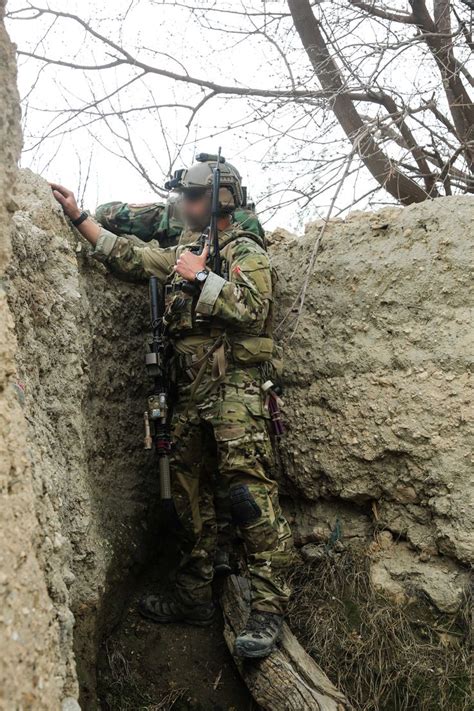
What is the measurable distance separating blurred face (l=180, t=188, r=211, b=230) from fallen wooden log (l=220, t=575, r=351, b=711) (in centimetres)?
216

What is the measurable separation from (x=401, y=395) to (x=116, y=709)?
6.90ft

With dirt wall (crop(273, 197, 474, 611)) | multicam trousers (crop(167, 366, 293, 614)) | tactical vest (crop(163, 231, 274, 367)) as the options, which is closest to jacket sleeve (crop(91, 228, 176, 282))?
tactical vest (crop(163, 231, 274, 367))

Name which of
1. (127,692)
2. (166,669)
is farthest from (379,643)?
(127,692)

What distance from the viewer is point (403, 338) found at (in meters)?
3.97

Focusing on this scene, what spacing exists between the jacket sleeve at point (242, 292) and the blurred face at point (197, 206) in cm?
27

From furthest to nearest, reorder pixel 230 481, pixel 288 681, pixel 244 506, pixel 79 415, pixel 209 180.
Answer: pixel 209 180, pixel 230 481, pixel 244 506, pixel 288 681, pixel 79 415

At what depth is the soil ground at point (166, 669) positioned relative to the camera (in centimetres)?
351

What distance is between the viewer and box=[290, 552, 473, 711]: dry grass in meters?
3.48

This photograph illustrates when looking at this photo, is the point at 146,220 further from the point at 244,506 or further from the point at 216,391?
the point at 244,506

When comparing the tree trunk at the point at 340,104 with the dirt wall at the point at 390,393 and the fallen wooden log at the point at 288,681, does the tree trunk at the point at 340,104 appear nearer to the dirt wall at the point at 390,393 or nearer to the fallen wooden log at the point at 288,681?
the dirt wall at the point at 390,393

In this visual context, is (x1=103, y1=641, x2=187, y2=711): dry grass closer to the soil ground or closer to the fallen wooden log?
the soil ground

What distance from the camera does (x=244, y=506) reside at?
361 centimetres

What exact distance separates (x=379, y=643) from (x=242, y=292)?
1.89 meters

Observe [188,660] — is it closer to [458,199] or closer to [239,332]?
[239,332]
